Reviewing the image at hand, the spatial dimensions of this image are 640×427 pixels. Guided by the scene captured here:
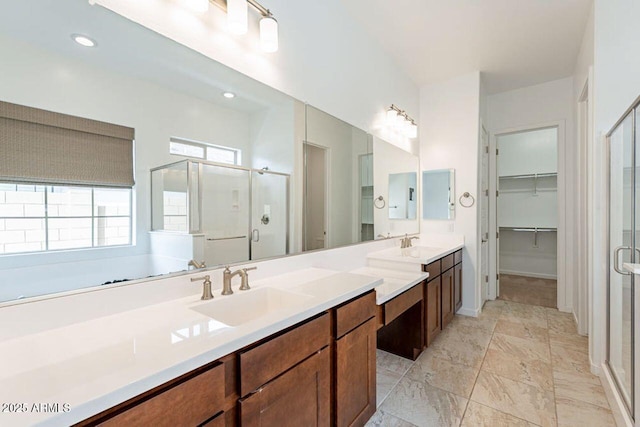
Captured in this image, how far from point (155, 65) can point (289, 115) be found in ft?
2.55

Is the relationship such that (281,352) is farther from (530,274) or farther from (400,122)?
(530,274)

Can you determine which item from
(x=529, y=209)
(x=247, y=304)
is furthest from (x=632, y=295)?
(x=529, y=209)

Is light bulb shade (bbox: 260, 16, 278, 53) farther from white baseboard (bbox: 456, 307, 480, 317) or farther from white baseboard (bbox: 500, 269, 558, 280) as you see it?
white baseboard (bbox: 500, 269, 558, 280)

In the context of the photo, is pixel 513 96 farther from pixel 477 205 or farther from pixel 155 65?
pixel 155 65

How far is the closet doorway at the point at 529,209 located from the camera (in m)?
4.93

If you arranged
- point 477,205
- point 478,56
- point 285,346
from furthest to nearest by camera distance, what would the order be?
point 477,205, point 478,56, point 285,346

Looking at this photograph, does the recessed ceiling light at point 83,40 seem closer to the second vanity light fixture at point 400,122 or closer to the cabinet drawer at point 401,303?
the cabinet drawer at point 401,303

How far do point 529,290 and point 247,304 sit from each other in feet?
15.2

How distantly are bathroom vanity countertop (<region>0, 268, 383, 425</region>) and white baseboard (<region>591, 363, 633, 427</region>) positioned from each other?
1.83m

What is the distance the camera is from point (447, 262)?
9.34 ft

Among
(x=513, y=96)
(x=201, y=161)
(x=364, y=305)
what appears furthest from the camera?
(x=513, y=96)

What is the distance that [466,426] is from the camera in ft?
5.42

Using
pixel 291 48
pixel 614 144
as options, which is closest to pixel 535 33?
pixel 614 144

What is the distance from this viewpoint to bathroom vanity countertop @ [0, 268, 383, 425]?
1.98ft
